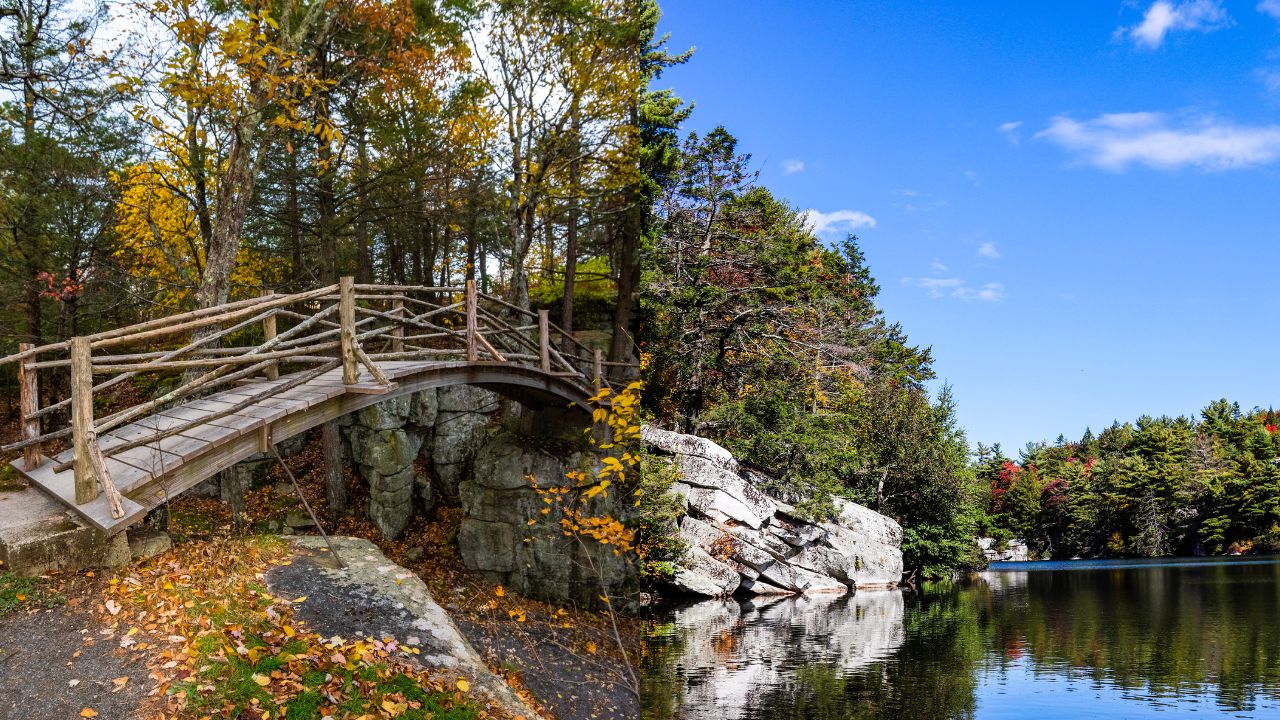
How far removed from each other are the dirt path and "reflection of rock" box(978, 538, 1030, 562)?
6777 cm

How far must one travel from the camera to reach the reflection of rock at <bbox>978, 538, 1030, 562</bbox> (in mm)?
65062

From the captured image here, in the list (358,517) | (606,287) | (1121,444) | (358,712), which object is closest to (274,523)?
(358,517)

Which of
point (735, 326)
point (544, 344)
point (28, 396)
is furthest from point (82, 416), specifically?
point (735, 326)

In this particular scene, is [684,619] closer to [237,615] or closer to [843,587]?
[843,587]

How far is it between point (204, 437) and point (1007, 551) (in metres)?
69.6

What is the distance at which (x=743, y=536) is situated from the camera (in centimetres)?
2578

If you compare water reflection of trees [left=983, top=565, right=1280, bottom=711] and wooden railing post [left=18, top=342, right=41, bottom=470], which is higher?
wooden railing post [left=18, top=342, right=41, bottom=470]

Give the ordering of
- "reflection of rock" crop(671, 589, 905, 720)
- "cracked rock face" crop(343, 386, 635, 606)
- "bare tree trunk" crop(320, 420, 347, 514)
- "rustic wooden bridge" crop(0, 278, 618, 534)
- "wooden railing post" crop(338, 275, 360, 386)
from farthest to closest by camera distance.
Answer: "bare tree trunk" crop(320, 420, 347, 514) < "cracked rock face" crop(343, 386, 635, 606) < "reflection of rock" crop(671, 589, 905, 720) < "wooden railing post" crop(338, 275, 360, 386) < "rustic wooden bridge" crop(0, 278, 618, 534)

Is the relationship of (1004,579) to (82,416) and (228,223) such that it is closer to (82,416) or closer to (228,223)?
(228,223)

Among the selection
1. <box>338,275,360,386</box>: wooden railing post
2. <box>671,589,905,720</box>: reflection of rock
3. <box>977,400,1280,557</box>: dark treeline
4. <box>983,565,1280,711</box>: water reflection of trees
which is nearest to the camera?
<box>338,275,360,386</box>: wooden railing post

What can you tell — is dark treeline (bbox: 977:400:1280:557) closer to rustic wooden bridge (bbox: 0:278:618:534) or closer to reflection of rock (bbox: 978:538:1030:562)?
reflection of rock (bbox: 978:538:1030:562)

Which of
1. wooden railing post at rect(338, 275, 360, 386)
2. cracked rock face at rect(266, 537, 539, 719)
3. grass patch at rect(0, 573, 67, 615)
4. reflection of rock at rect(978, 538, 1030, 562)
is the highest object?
wooden railing post at rect(338, 275, 360, 386)

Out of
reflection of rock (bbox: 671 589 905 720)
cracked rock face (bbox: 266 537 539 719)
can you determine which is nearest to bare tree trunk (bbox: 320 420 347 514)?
cracked rock face (bbox: 266 537 539 719)

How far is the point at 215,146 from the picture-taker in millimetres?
16875
